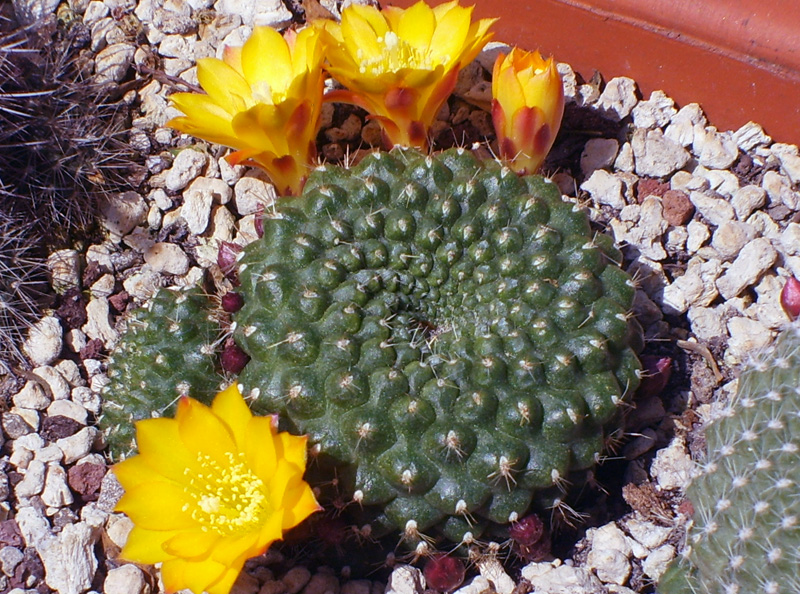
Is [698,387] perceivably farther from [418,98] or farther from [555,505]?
[418,98]

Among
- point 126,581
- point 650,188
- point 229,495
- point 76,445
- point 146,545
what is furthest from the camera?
point 650,188

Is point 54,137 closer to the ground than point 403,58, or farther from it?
closer to the ground

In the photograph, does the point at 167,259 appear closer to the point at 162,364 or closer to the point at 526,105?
the point at 162,364

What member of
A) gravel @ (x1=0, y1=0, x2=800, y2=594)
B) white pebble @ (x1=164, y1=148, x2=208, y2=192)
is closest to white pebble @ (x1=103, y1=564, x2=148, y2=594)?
gravel @ (x1=0, y1=0, x2=800, y2=594)

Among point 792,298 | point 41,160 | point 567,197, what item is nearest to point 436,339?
point 567,197

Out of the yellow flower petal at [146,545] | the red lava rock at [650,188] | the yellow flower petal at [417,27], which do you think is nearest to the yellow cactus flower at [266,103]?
the yellow flower petal at [417,27]

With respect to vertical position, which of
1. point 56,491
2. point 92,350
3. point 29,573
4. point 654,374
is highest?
point 654,374

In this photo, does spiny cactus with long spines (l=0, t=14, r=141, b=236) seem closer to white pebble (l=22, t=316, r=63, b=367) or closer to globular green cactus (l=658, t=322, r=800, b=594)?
white pebble (l=22, t=316, r=63, b=367)

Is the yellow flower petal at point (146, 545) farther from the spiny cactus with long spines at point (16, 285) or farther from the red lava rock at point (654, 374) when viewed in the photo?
the red lava rock at point (654, 374)

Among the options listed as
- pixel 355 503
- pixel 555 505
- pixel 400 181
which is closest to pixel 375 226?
pixel 400 181
